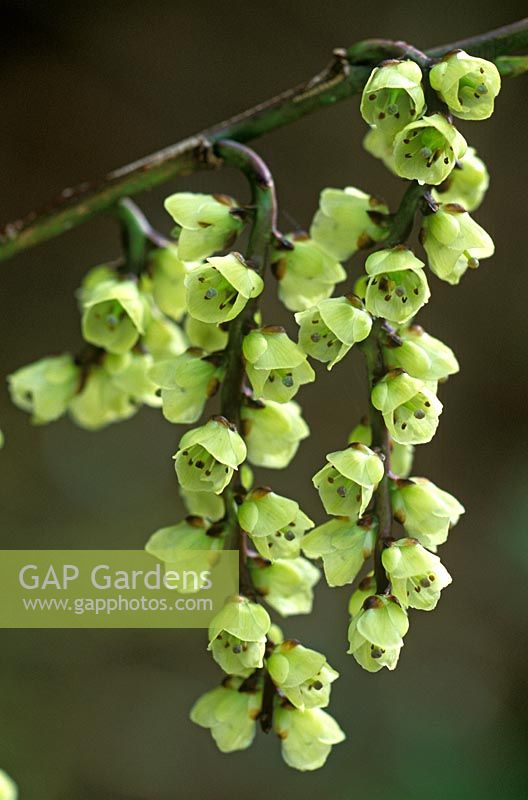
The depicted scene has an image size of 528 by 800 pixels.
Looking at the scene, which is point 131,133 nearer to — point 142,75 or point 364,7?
point 142,75

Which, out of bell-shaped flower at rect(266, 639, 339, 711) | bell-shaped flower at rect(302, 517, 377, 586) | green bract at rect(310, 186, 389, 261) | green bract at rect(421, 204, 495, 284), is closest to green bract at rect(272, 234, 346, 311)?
green bract at rect(310, 186, 389, 261)

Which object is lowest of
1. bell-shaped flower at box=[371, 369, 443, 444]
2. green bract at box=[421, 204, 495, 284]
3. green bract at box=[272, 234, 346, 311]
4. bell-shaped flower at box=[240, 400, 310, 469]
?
bell-shaped flower at box=[240, 400, 310, 469]

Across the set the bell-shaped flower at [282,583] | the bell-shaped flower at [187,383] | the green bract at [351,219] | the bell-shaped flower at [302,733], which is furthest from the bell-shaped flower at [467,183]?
the bell-shaped flower at [302,733]

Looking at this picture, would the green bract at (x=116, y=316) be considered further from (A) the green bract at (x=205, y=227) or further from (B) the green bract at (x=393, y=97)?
(B) the green bract at (x=393, y=97)

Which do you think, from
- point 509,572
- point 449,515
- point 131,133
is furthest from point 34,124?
point 449,515

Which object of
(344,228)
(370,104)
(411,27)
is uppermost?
(370,104)

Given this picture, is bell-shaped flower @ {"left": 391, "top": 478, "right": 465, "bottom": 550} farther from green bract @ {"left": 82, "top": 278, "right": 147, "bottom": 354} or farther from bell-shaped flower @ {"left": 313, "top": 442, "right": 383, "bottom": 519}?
green bract @ {"left": 82, "top": 278, "right": 147, "bottom": 354}
